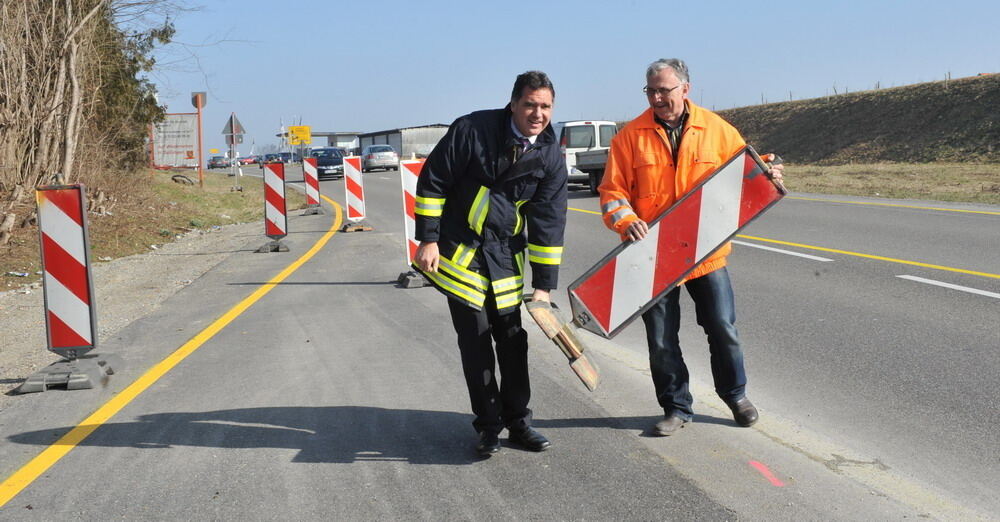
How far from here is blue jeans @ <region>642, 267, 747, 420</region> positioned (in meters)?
4.57

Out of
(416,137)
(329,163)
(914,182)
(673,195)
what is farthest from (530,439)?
(416,137)

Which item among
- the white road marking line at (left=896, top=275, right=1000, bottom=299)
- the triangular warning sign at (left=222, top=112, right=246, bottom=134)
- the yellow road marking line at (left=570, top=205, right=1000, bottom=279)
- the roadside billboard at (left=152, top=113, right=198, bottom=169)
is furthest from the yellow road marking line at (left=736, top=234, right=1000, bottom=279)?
the roadside billboard at (left=152, top=113, right=198, bottom=169)

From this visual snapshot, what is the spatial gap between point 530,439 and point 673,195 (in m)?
1.35

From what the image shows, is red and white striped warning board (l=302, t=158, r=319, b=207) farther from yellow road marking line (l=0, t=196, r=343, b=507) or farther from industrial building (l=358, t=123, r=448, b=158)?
industrial building (l=358, t=123, r=448, b=158)

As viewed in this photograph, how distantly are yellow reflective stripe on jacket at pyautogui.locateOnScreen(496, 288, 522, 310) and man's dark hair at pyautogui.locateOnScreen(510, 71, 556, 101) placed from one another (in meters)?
0.89

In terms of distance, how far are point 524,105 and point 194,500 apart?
2162mm

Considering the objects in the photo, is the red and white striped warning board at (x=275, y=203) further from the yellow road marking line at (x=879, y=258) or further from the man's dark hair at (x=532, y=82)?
the man's dark hair at (x=532, y=82)

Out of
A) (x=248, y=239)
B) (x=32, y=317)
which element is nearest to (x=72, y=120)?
(x=248, y=239)

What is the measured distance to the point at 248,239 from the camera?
15680 millimetres

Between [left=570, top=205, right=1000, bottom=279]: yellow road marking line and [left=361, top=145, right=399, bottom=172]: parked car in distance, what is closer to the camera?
[left=570, top=205, right=1000, bottom=279]: yellow road marking line

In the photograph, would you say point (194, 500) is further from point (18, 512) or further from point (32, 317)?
point (32, 317)

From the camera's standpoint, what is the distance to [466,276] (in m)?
4.20

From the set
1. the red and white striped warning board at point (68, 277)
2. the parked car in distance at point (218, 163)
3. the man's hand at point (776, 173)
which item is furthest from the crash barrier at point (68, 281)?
the parked car in distance at point (218, 163)

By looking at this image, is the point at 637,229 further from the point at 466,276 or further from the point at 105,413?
the point at 105,413
